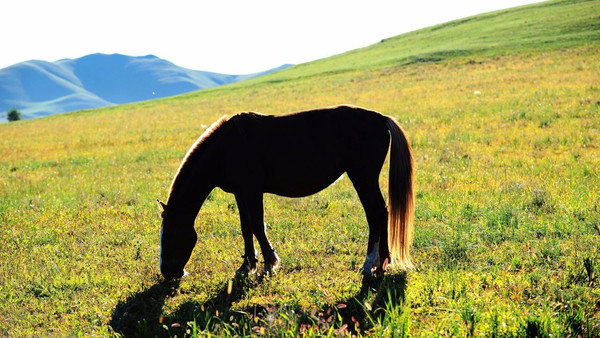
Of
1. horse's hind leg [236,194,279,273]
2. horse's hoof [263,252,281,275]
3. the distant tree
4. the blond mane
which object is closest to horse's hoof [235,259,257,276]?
horse's hind leg [236,194,279,273]

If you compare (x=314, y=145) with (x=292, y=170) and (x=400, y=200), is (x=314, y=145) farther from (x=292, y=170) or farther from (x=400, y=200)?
(x=400, y=200)

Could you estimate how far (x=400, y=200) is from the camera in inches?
227

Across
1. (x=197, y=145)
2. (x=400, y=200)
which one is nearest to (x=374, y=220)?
(x=400, y=200)

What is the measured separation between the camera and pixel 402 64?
45.8m

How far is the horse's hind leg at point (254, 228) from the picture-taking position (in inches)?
233

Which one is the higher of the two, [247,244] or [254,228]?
[254,228]

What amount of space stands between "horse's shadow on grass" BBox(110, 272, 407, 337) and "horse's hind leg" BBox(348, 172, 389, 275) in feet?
0.71

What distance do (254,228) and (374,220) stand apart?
1.60 m

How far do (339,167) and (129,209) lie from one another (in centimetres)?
563

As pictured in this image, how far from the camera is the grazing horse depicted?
227 inches

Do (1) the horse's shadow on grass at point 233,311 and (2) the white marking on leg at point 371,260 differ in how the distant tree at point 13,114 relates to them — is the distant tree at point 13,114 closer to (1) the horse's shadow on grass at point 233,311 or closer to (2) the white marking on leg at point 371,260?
(1) the horse's shadow on grass at point 233,311

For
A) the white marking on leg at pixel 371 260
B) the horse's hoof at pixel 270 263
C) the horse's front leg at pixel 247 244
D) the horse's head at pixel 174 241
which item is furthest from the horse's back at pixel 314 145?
the horse's head at pixel 174 241

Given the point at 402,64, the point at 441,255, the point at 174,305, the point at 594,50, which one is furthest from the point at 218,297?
Result: the point at 402,64

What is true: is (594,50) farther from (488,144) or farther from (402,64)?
(488,144)
